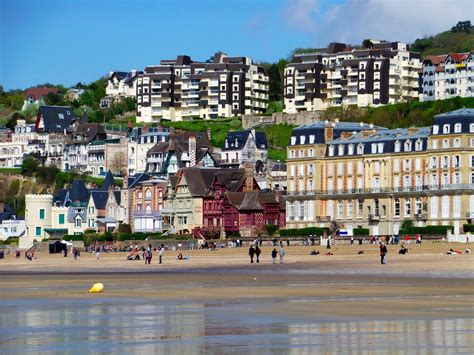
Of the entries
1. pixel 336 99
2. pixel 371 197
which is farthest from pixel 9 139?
pixel 371 197

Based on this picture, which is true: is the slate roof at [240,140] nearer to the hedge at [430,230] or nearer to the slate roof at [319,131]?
the slate roof at [319,131]

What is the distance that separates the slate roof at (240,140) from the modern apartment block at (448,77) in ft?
72.3

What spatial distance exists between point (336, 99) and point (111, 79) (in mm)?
46364

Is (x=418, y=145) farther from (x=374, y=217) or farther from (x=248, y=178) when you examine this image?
(x=248, y=178)

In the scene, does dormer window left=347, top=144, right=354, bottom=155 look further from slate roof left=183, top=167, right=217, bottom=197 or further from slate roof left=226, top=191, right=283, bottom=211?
slate roof left=183, top=167, right=217, bottom=197

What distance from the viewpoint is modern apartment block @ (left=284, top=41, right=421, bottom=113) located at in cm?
14562

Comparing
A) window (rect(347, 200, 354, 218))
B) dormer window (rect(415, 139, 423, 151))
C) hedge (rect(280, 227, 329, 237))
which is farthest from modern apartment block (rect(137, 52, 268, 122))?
dormer window (rect(415, 139, 423, 151))

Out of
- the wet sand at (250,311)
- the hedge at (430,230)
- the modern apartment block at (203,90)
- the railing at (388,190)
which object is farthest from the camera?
the modern apartment block at (203,90)

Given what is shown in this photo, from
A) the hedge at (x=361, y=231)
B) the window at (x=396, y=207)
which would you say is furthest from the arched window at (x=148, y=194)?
the window at (x=396, y=207)

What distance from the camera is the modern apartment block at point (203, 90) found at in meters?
158

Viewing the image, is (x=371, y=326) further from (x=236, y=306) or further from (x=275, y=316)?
(x=236, y=306)

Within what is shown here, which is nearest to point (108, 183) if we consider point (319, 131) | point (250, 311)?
point (319, 131)

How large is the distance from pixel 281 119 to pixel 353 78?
9.63m

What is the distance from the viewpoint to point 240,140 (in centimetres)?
13088
